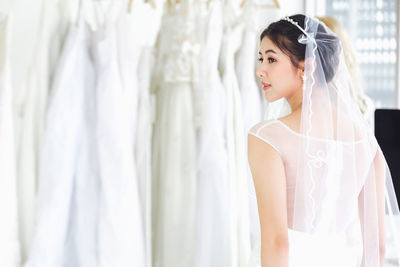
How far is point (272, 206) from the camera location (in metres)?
1.01

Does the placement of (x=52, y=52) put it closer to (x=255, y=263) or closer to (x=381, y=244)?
(x=255, y=263)

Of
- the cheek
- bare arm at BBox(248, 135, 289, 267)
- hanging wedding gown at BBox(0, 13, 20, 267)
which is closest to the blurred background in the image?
hanging wedding gown at BBox(0, 13, 20, 267)

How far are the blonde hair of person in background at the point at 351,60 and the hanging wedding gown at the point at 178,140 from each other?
532 mm

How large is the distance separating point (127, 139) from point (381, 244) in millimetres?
943

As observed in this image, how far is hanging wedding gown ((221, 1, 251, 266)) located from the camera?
1.80 meters

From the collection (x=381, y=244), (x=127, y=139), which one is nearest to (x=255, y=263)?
(x=381, y=244)

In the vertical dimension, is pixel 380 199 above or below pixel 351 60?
below

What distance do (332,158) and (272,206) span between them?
200 millimetres

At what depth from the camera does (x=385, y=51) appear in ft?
8.95

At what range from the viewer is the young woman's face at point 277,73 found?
3.58ft

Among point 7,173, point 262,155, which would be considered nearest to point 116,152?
point 7,173

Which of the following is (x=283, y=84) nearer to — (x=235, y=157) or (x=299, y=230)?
(x=299, y=230)

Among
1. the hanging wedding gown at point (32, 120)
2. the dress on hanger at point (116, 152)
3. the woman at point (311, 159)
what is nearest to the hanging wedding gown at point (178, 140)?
the dress on hanger at point (116, 152)

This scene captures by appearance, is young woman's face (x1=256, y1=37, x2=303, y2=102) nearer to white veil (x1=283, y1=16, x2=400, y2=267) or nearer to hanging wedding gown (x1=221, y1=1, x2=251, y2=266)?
white veil (x1=283, y1=16, x2=400, y2=267)
